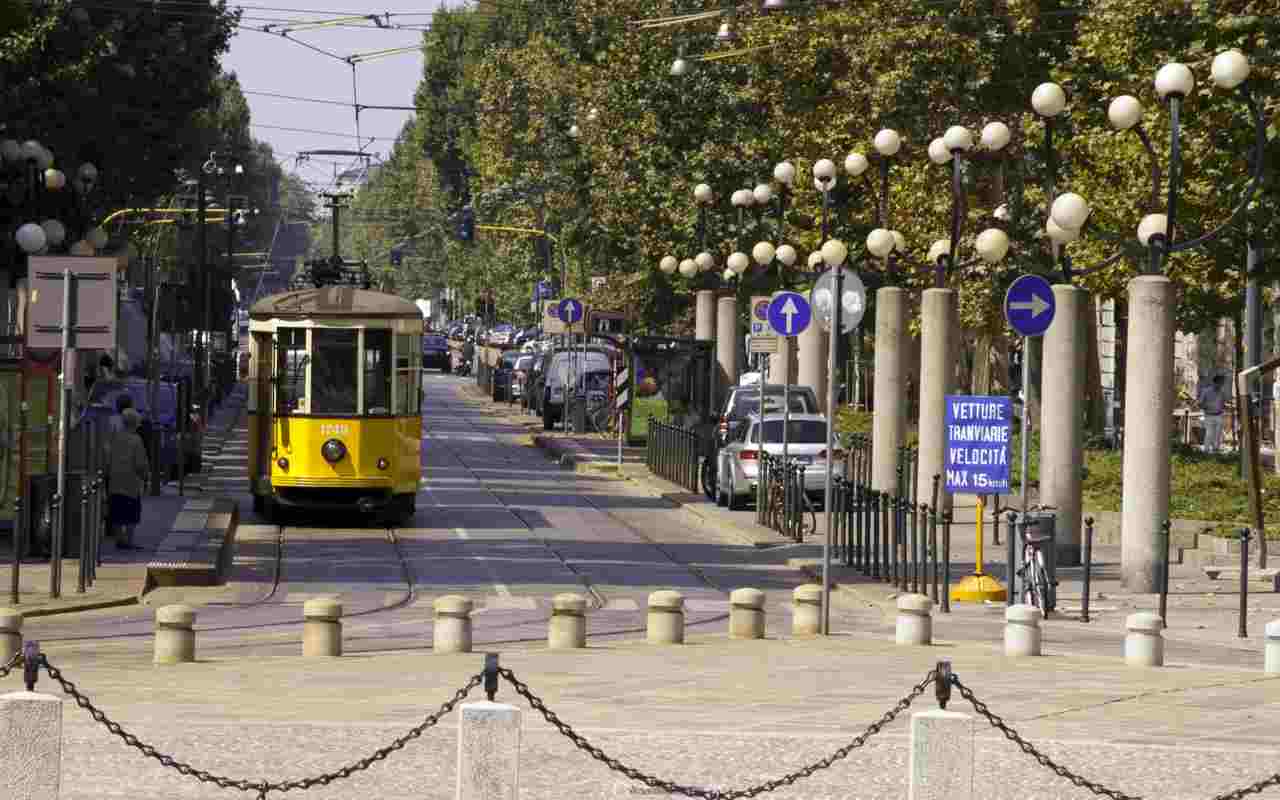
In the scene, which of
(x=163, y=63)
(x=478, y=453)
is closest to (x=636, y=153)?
(x=478, y=453)

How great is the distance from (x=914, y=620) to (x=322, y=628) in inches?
182

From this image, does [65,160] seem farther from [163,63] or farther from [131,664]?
[131,664]

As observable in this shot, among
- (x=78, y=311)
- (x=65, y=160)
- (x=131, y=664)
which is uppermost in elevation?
(x=65, y=160)

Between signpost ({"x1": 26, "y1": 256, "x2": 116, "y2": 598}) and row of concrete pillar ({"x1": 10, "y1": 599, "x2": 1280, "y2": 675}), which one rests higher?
signpost ({"x1": 26, "y1": 256, "x2": 116, "y2": 598})

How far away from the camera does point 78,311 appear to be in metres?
24.4

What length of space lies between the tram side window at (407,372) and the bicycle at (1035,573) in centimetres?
1145

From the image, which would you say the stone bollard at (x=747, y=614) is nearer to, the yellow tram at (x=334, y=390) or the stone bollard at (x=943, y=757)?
the stone bollard at (x=943, y=757)

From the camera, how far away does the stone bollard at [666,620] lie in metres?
21.1

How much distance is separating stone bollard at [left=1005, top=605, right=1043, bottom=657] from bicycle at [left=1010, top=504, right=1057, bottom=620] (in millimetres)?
3438

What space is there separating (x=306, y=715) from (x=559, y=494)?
27.6 meters

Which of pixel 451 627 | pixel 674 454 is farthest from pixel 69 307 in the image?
pixel 674 454

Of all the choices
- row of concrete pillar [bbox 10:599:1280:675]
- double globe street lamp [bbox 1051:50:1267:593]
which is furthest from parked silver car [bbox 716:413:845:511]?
row of concrete pillar [bbox 10:599:1280:675]

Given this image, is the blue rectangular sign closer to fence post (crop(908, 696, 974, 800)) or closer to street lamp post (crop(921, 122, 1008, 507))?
street lamp post (crop(921, 122, 1008, 507))

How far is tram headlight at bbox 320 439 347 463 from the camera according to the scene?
33344 millimetres
